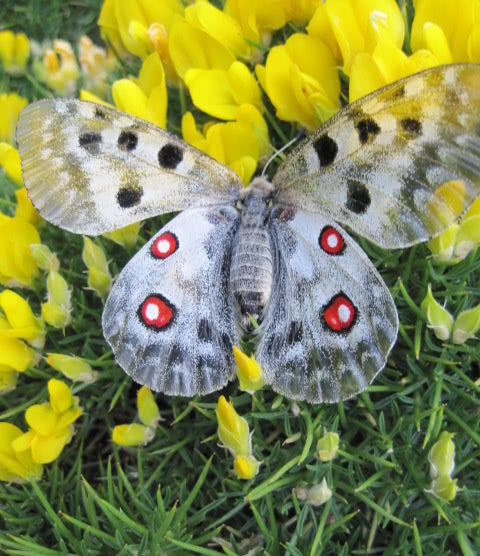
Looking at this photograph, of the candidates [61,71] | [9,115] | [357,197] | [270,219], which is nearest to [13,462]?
[270,219]

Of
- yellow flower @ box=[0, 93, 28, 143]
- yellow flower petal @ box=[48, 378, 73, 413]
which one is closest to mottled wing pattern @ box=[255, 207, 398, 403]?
yellow flower petal @ box=[48, 378, 73, 413]

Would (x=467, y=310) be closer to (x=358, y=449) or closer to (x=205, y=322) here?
(x=358, y=449)

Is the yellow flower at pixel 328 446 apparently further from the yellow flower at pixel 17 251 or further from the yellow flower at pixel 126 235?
the yellow flower at pixel 17 251

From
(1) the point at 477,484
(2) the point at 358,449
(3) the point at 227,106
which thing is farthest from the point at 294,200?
(1) the point at 477,484

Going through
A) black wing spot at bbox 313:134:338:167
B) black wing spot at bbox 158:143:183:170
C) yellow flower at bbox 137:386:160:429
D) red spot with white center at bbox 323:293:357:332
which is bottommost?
yellow flower at bbox 137:386:160:429

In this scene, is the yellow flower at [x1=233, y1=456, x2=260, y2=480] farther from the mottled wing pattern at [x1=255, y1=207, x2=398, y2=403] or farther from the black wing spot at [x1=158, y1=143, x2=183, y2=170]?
the black wing spot at [x1=158, y1=143, x2=183, y2=170]

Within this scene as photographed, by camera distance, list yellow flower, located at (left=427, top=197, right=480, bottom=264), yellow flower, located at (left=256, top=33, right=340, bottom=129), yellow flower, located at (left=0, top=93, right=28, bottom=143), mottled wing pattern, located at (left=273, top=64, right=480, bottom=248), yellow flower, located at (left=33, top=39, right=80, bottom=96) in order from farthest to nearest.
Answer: yellow flower, located at (left=33, top=39, right=80, bottom=96), yellow flower, located at (left=0, top=93, right=28, bottom=143), yellow flower, located at (left=256, top=33, right=340, bottom=129), yellow flower, located at (left=427, top=197, right=480, bottom=264), mottled wing pattern, located at (left=273, top=64, right=480, bottom=248)
